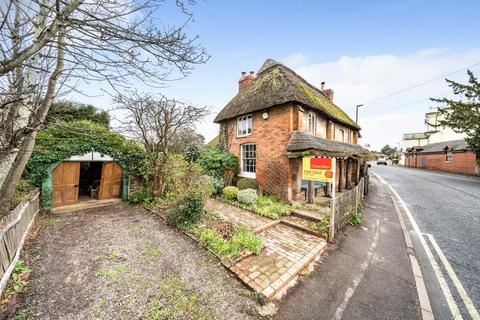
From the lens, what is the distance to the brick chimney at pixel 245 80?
14219mm

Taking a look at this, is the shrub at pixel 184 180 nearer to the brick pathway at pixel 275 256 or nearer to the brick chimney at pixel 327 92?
the brick pathway at pixel 275 256

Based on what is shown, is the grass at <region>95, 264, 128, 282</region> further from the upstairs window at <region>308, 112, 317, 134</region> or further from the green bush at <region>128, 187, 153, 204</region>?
the upstairs window at <region>308, 112, 317, 134</region>

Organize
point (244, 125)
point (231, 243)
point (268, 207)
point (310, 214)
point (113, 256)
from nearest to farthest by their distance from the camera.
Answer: point (113, 256)
point (231, 243)
point (310, 214)
point (268, 207)
point (244, 125)

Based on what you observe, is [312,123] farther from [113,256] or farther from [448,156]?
[448,156]

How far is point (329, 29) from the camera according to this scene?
9.38m

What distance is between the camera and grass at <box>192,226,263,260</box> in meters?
4.66

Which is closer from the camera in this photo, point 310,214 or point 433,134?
point 310,214

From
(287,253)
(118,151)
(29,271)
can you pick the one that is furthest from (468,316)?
(118,151)

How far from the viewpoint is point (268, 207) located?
8109 millimetres

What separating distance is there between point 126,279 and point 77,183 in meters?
7.57

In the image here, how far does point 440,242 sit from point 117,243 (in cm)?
1013

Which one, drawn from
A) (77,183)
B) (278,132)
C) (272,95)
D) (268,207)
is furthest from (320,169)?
(77,183)

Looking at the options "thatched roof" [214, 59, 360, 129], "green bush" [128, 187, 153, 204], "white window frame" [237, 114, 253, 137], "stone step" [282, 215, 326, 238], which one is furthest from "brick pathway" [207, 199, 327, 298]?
"thatched roof" [214, 59, 360, 129]

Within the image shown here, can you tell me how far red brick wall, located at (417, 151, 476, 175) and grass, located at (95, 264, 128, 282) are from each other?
37.2 m
